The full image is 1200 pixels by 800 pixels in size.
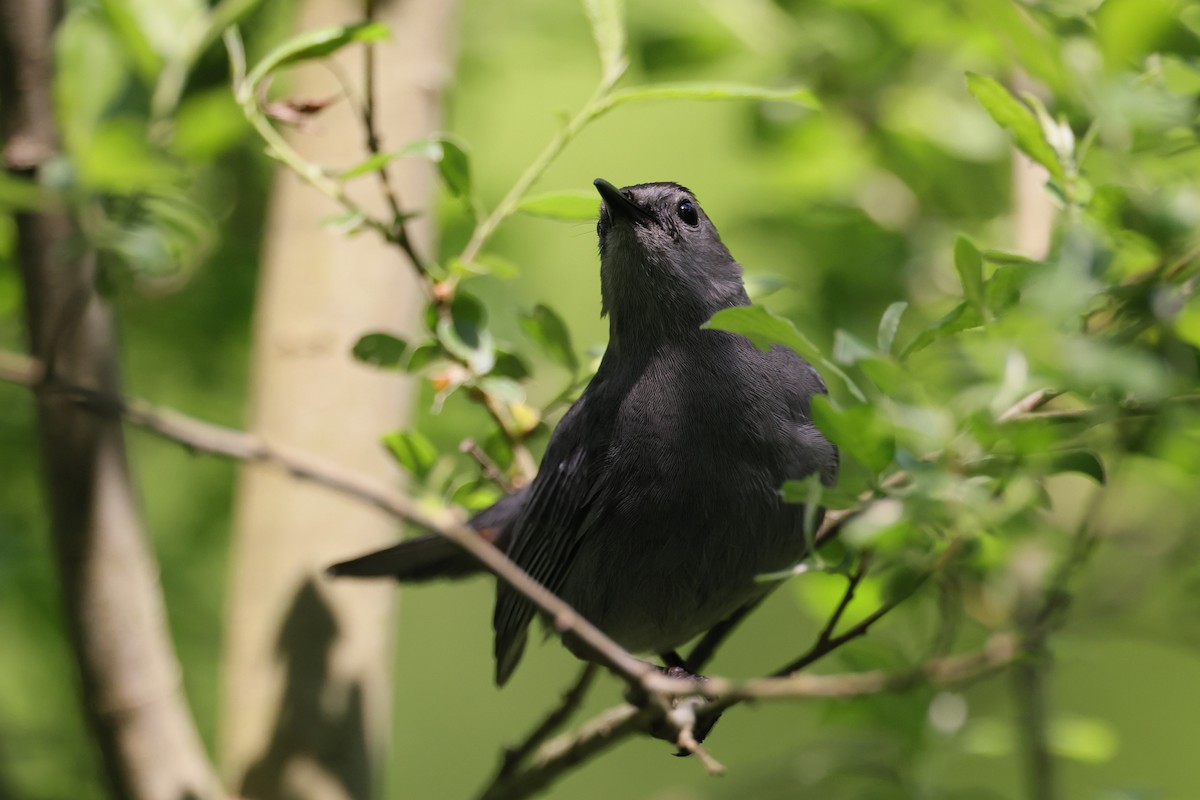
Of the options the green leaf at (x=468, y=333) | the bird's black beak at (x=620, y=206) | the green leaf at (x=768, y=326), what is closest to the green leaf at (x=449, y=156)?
the green leaf at (x=468, y=333)

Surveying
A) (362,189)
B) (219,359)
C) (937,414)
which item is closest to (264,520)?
(362,189)

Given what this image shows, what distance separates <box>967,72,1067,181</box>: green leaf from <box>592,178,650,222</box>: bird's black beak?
754 mm

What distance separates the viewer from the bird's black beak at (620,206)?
214cm

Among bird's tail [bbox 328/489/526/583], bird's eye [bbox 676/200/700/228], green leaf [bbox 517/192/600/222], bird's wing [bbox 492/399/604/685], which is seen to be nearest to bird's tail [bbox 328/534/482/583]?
bird's tail [bbox 328/489/526/583]

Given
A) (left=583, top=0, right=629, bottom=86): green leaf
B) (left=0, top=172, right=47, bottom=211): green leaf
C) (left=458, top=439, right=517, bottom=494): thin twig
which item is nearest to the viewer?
(left=0, top=172, right=47, bottom=211): green leaf

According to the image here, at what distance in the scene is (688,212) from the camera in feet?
8.13

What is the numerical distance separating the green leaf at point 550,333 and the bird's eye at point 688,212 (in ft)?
2.04

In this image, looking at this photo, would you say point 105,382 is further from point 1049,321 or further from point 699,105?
point 699,105

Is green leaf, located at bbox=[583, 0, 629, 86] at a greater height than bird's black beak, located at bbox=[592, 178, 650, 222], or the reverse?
green leaf, located at bbox=[583, 0, 629, 86]

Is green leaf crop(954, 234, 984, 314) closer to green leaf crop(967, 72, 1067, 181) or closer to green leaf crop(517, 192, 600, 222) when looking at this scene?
green leaf crop(967, 72, 1067, 181)

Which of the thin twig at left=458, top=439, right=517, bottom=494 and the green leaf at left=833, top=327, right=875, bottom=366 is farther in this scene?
the thin twig at left=458, top=439, right=517, bottom=494

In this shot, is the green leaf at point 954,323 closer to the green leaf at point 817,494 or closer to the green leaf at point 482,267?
the green leaf at point 817,494

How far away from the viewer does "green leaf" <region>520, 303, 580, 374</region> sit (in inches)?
74.5

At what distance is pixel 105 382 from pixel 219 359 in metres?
1.25
